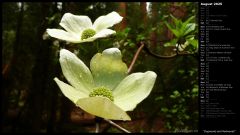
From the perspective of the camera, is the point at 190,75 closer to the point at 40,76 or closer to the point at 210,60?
the point at 40,76

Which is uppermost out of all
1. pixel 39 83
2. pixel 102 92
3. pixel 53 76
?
pixel 102 92

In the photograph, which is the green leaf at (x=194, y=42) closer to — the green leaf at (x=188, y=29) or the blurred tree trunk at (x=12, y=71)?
the green leaf at (x=188, y=29)

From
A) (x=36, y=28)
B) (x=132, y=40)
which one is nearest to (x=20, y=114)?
(x=36, y=28)

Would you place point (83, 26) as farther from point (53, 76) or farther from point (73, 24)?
point (53, 76)

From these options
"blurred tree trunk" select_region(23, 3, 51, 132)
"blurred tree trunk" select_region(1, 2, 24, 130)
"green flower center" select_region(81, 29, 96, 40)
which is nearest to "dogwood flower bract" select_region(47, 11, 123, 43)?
"green flower center" select_region(81, 29, 96, 40)

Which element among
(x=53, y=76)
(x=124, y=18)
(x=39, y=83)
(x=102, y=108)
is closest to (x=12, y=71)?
(x=39, y=83)

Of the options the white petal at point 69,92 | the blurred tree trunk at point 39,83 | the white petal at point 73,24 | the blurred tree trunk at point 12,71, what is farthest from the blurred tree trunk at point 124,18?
the blurred tree trunk at point 12,71
